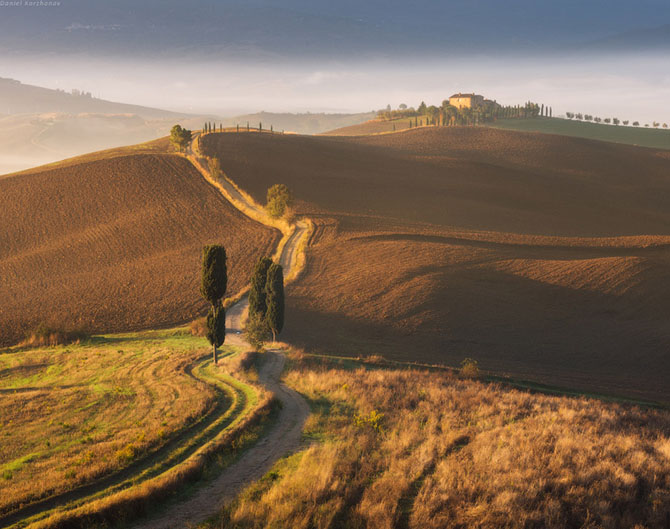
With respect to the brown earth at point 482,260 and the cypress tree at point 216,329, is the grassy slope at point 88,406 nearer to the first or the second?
the cypress tree at point 216,329

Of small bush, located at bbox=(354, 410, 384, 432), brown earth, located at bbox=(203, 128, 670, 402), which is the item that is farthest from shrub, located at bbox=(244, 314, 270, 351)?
small bush, located at bbox=(354, 410, 384, 432)

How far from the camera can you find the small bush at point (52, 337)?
4779 cm

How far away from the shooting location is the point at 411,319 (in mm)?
50500

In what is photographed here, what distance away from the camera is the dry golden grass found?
1547 centimetres

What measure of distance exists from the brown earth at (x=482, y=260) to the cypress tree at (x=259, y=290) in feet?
12.9

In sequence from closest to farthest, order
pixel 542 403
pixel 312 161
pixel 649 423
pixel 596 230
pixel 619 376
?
pixel 649 423, pixel 542 403, pixel 619 376, pixel 596 230, pixel 312 161

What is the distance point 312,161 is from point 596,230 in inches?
2483

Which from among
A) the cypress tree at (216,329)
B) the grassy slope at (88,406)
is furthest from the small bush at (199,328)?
the cypress tree at (216,329)

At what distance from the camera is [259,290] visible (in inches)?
1825

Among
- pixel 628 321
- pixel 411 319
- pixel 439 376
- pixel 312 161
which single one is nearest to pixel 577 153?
pixel 312 161

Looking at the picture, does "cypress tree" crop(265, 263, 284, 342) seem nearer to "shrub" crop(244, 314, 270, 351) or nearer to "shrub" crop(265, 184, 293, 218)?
"shrub" crop(244, 314, 270, 351)

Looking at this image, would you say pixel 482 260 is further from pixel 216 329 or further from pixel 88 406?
pixel 88 406

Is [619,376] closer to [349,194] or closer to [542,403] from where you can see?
[542,403]

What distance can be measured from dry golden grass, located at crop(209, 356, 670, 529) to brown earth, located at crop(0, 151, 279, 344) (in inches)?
1400
